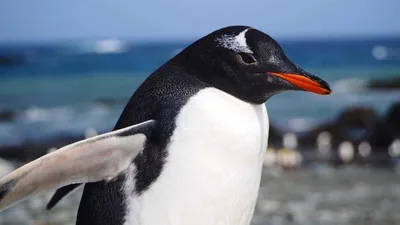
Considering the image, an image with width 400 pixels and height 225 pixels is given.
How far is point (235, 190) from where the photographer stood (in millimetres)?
1134

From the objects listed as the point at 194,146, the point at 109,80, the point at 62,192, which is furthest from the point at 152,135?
the point at 109,80

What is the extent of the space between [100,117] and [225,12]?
1975 mm

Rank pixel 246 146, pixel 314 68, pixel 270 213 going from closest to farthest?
pixel 246 146 → pixel 270 213 → pixel 314 68

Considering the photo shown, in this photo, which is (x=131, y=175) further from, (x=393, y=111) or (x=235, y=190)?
(x=393, y=111)

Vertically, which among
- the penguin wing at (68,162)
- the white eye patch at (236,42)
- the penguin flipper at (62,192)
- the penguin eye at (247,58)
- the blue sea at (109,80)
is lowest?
the blue sea at (109,80)

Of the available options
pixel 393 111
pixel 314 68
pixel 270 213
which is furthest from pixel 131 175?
pixel 314 68

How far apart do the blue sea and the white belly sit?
4.68 m

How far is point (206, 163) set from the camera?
1.11 meters

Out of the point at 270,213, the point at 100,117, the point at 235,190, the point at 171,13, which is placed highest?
the point at 235,190

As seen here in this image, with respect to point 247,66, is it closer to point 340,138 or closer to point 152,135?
point 152,135

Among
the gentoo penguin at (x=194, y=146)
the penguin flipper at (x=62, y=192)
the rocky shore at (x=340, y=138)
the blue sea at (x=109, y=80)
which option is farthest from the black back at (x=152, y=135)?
the rocky shore at (x=340, y=138)

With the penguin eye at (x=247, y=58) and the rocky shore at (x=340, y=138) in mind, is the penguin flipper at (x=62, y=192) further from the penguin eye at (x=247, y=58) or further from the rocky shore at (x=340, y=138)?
the rocky shore at (x=340, y=138)

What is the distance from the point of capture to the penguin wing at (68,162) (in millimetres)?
1108

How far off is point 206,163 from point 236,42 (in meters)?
0.20
